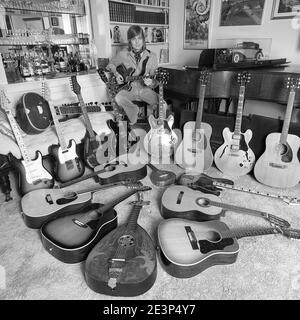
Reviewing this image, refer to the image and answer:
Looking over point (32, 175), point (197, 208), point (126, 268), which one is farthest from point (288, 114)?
point (32, 175)

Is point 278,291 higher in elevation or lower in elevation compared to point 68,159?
lower

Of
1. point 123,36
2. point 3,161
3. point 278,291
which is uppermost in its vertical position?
point 123,36

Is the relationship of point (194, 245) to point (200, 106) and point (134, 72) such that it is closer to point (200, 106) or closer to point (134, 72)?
point (200, 106)

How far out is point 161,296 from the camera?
1.17m

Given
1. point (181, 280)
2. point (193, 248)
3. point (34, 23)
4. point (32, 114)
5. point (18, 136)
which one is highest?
point (34, 23)

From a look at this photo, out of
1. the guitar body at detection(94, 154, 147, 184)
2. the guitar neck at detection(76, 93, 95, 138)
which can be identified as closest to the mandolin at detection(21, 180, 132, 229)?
the guitar body at detection(94, 154, 147, 184)

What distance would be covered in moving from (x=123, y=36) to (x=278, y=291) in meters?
3.02

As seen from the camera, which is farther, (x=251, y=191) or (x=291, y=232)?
(x=251, y=191)

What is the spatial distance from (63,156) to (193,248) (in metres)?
1.27

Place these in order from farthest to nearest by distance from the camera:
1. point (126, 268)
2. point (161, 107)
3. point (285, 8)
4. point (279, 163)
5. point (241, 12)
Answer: point (241, 12), point (285, 8), point (161, 107), point (279, 163), point (126, 268)

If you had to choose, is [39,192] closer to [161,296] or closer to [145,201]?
[145,201]

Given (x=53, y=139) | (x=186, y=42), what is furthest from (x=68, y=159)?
(x=186, y=42)

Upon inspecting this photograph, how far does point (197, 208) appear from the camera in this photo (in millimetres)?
1538

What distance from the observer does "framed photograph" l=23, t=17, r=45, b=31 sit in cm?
241
